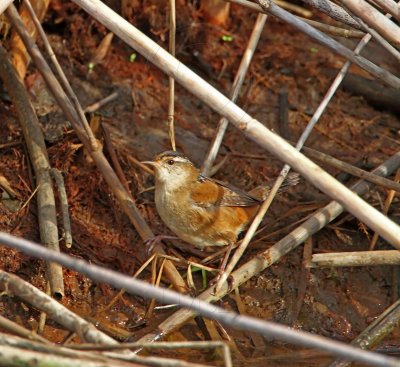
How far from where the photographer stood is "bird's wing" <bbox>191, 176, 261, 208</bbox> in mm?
5941

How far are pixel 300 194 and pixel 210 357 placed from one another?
1924 mm

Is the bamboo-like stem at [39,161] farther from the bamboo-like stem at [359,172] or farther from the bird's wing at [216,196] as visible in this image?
the bamboo-like stem at [359,172]

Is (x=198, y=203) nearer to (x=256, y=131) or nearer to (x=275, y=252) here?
(x=275, y=252)

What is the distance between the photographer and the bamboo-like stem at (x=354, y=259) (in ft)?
18.5

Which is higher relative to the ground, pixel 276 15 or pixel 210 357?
pixel 276 15

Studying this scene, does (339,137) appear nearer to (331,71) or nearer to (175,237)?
(331,71)

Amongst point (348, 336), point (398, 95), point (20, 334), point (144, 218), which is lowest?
point (348, 336)

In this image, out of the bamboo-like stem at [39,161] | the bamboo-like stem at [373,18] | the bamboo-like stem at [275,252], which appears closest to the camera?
the bamboo-like stem at [373,18]

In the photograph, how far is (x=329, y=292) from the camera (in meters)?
6.28

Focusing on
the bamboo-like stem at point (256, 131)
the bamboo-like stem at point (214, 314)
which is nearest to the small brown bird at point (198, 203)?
the bamboo-like stem at point (256, 131)

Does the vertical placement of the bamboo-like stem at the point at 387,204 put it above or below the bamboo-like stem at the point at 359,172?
below

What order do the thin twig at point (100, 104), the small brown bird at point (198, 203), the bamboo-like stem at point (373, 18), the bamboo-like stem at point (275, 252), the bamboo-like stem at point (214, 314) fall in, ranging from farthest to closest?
1. the thin twig at point (100, 104)
2. the small brown bird at point (198, 203)
3. the bamboo-like stem at point (275, 252)
4. the bamboo-like stem at point (373, 18)
5. the bamboo-like stem at point (214, 314)

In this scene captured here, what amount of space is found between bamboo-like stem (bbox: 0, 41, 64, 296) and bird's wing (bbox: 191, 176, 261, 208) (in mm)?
1087

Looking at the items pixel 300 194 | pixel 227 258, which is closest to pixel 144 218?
pixel 227 258
